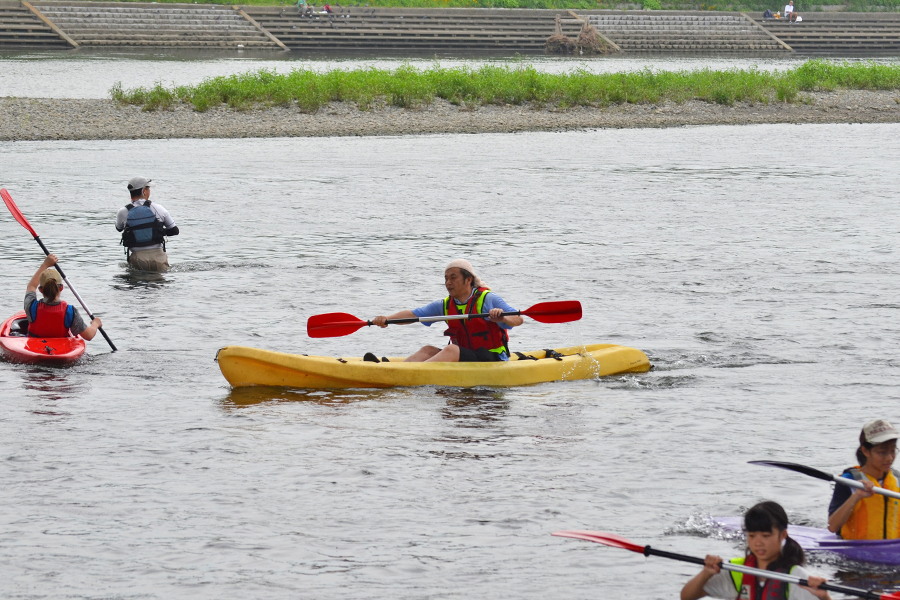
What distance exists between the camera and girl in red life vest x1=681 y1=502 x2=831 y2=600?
190 inches

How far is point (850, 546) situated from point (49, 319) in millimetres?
7356

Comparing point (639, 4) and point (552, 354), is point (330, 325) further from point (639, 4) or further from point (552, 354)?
point (639, 4)

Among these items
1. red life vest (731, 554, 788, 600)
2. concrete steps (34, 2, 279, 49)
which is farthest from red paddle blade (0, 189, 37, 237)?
concrete steps (34, 2, 279, 49)

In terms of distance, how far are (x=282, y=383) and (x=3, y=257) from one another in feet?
26.3

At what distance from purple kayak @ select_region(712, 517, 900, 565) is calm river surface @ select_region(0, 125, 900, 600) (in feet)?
0.26

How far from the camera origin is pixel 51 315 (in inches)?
409

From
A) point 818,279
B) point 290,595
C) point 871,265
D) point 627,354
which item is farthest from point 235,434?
point 871,265

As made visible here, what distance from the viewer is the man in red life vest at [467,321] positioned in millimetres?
9445

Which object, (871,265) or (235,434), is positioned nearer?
(235,434)

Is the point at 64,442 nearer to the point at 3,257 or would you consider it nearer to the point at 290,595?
the point at 290,595

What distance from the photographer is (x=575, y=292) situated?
45.8 feet

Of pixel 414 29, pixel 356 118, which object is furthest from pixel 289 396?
pixel 414 29

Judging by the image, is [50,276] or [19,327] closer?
[50,276]

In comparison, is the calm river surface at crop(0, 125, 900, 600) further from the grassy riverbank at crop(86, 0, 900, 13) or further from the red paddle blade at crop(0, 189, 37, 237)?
the grassy riverbank at crop(86, 0, 900, 13)
